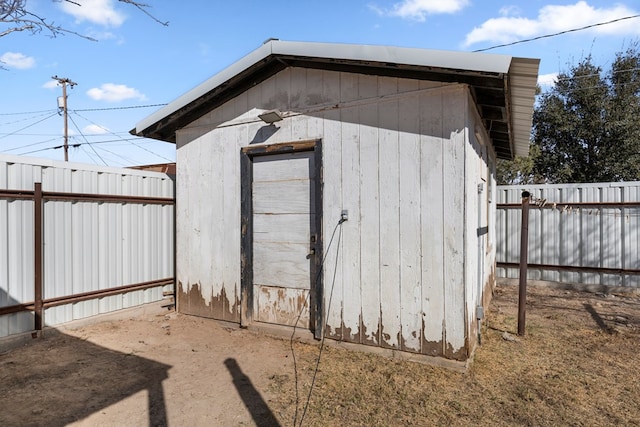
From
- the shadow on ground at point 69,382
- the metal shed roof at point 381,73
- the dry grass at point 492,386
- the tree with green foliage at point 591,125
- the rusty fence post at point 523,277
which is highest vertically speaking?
the tree with green foliage at point 591,125

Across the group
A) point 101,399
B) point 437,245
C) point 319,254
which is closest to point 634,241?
point 437,245

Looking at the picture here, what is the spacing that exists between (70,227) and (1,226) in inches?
28.7

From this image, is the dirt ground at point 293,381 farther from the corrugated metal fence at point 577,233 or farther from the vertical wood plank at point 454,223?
the corrugated metal fence at point 577,233

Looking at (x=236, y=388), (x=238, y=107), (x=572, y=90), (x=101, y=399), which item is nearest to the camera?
(x=101, y=399)

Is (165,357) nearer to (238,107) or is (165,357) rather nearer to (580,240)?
(238,107)

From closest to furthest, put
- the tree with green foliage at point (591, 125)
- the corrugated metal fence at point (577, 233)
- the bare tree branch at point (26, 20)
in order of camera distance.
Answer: the bare tree branch at point (26, 20)
the corrugated metal fence at point (577, 233)
the tree with green foliage at point (591, 125)

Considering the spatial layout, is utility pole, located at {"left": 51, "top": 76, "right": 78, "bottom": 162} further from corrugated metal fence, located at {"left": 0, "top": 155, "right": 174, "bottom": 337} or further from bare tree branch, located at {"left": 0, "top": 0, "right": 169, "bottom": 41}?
bare tree branch, located at {"left": 0, "top": 0, "right": 169, "bottom": 41}

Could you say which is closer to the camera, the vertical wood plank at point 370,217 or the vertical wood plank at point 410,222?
the vertical wood plank at point 410,222

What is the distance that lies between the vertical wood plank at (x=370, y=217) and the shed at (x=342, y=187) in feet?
0.04

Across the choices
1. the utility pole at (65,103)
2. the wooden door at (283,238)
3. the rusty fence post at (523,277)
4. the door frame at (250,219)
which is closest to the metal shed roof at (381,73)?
the door frame at (250,219)

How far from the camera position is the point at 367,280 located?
3.98m

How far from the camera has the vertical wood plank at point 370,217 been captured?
3.93m

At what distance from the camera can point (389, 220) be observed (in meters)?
3.87

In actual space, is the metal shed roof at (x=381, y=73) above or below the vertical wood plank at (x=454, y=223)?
above
